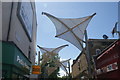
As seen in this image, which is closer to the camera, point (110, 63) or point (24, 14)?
point (110, 63)

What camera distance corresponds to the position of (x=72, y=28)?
57.0 feet

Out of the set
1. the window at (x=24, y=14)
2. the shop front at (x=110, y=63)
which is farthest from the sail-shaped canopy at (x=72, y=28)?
the shop front at (x=110, y=63)

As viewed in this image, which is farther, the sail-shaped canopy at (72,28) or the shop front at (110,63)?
the sail-shaped canopy at (72,28)

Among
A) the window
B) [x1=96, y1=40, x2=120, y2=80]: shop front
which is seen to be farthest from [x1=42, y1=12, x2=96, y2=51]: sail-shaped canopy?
[x1=96, y1=40, x2=120, y2=80]: shop front

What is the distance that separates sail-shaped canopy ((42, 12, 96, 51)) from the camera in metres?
16.9

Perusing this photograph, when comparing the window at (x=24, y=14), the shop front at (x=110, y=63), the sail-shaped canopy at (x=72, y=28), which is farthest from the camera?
the sail-shaped canopy at (x=72, y=28)

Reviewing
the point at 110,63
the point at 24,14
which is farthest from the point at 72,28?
the point at 110,63

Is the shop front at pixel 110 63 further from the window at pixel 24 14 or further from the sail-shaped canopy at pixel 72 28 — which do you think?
the window at pixel 24 14

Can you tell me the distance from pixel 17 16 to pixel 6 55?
4.45 m

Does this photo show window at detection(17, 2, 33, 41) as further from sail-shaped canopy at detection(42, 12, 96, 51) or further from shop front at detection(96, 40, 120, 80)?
shop front at detection(96, 40, 120, 80)

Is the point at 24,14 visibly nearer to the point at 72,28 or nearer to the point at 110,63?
the point at 72,28

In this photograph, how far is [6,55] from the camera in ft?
39.1

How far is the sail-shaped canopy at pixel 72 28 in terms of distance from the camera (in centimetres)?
1686

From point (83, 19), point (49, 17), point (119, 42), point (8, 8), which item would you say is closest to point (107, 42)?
point (83, 19)
